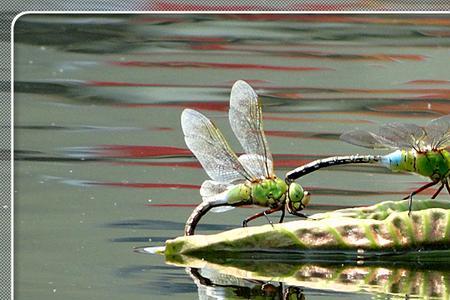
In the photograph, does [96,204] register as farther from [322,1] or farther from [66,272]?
[322,1]

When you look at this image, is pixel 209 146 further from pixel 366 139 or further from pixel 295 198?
pixel 366 139

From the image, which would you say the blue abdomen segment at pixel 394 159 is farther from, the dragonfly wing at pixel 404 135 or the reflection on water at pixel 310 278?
the reflection on water at pixel 310 278

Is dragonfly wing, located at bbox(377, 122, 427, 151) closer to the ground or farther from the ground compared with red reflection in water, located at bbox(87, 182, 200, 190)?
farther from the ground

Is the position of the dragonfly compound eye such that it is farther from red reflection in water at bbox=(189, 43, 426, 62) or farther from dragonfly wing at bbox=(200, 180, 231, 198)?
red reflection in water at bbox=(189, 43, 426, 62)

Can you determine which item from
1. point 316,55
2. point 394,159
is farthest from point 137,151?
point 394,159

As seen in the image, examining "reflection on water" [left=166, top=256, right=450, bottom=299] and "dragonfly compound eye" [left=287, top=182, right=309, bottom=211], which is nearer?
"reflection on water" [left=166, top=256, right=450, bottom=299]

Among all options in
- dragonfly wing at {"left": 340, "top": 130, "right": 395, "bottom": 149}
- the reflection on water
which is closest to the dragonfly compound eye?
the reflection on water
